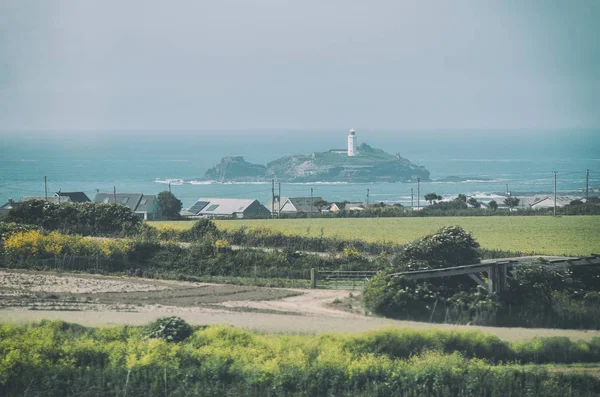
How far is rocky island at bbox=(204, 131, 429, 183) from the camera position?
168 m

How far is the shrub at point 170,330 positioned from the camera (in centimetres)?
1941

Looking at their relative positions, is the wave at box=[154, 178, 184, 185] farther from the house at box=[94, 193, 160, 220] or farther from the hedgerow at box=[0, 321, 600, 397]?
the hedgerow at box=[0, 321, 600, 397]

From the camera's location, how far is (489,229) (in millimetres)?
43500

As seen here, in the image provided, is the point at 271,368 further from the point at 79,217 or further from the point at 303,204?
the point at 303,204

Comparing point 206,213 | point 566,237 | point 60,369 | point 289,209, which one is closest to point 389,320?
point 60,369

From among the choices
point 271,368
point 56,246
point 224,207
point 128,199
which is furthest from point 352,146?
point 271,368

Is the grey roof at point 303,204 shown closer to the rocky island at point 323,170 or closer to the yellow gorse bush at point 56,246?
the yellow gorse bush at point 56,246

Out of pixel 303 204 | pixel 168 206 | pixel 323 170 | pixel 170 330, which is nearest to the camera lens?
pixel 170 330

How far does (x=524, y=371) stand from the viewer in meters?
18.2

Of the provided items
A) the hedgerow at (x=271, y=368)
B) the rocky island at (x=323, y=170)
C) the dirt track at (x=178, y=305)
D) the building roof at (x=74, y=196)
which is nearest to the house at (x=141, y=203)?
the building roof at (x=74, y=196)

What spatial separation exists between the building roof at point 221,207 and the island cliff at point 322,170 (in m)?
90.6

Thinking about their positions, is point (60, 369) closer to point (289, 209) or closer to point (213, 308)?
point (213, 308)

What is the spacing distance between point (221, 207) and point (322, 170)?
345 feet

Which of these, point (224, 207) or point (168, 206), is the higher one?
point (168, 206)
